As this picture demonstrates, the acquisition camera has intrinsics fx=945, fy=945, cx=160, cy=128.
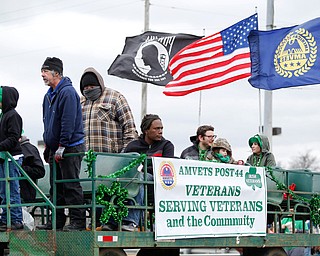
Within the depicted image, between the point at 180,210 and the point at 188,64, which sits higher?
the point at 188,64

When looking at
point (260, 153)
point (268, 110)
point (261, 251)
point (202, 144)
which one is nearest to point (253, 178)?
point (202, 144)

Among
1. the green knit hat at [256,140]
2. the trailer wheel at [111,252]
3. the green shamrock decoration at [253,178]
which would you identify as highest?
the green knit hat at [256,140]

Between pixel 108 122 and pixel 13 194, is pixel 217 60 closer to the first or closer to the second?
pixel 108 122

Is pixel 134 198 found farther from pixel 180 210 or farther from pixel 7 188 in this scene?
Answer: pixel 7 188

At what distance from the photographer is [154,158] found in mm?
10422

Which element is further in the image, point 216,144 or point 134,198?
point 216,144

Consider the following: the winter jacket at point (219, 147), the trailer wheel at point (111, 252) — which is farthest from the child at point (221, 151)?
the trailer wheel at point (111, 252)

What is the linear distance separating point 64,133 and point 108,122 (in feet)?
4.84

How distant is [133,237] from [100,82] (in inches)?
89.0

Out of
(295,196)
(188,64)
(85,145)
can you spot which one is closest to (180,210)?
(85,145)

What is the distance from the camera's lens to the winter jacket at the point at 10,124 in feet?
34.3

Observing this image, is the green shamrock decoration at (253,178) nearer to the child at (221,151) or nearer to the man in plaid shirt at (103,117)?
the child at (221,151)

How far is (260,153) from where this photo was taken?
13.0m

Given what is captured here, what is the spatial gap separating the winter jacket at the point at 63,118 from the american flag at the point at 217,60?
6.07 m
